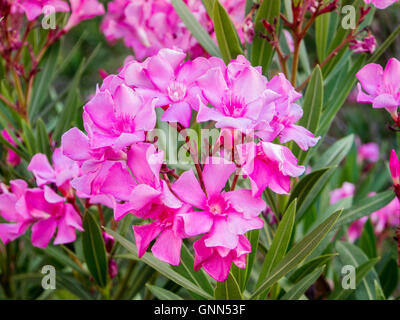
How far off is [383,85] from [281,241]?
294 millimetres

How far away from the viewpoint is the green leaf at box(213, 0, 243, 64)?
942mm

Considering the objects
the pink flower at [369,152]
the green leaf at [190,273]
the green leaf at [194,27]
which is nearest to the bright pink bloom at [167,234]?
the green leaf at [190,273]

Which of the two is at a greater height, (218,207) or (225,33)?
(225,33)

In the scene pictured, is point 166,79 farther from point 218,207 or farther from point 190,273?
point 190,273

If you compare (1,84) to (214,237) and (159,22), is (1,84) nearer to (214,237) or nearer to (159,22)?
(159,22)

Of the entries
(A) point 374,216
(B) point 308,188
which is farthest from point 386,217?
(B) point 308,188

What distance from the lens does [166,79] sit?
2.37ft

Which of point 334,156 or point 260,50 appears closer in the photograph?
point 260,50

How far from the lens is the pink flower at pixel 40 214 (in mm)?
1002

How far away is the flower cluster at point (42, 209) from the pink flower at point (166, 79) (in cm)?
33

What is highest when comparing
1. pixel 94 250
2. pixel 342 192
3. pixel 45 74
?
pixel 45 74

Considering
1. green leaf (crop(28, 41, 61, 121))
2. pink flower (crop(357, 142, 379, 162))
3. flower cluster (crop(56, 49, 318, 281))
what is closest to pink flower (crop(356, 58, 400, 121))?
flower cluster (crop(56, 49, 318, 281))
